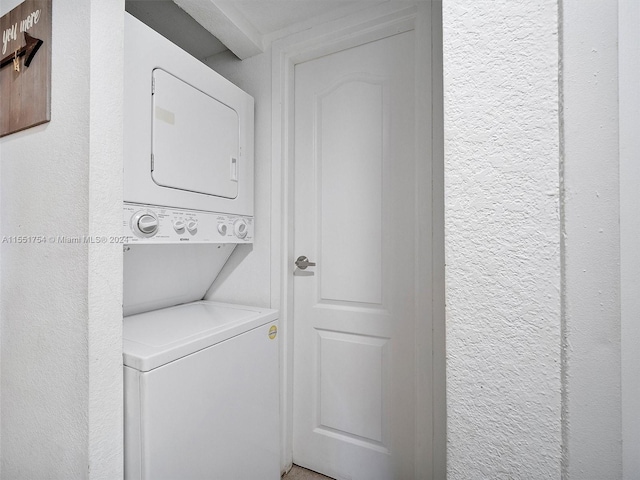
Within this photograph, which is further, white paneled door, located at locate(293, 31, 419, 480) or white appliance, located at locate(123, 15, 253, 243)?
white paneled door, located at locate(293, 31, 419, 480)

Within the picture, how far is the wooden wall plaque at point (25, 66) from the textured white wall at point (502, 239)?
1.27 metres

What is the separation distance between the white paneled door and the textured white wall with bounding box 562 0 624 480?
0.94m

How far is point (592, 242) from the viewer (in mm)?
582

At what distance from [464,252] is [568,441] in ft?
1.36

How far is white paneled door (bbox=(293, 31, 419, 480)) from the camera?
159 cm

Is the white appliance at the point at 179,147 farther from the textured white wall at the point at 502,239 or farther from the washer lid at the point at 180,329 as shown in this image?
the textured white wall at the point at 502,239

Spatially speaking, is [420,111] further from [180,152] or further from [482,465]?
[482,465]

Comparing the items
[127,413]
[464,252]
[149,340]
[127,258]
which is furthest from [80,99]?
[464,252]

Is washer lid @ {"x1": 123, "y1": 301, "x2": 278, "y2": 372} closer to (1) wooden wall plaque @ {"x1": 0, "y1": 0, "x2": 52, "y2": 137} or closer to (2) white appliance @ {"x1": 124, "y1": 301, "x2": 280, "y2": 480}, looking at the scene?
(2) white appliance @ {"x1": 124, "y1": 301, "x2": 280, "y2": 480}

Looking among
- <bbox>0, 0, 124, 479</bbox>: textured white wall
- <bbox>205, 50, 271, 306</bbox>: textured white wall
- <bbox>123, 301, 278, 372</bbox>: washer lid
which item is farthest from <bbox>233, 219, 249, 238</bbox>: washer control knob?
<bbox>0, 0, 124, 479</bbox>: textured white wall

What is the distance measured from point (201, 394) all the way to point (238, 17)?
188 cm

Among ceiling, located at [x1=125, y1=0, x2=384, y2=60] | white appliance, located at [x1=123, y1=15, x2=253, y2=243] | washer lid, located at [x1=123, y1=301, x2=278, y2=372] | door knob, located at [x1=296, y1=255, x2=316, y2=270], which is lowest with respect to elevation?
washer lid, located at [x1=123, y1=301, x2=278, y2=372]

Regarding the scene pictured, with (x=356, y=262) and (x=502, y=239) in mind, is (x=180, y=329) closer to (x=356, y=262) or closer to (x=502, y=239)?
(x=356, y=262)

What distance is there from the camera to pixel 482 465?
629mm
